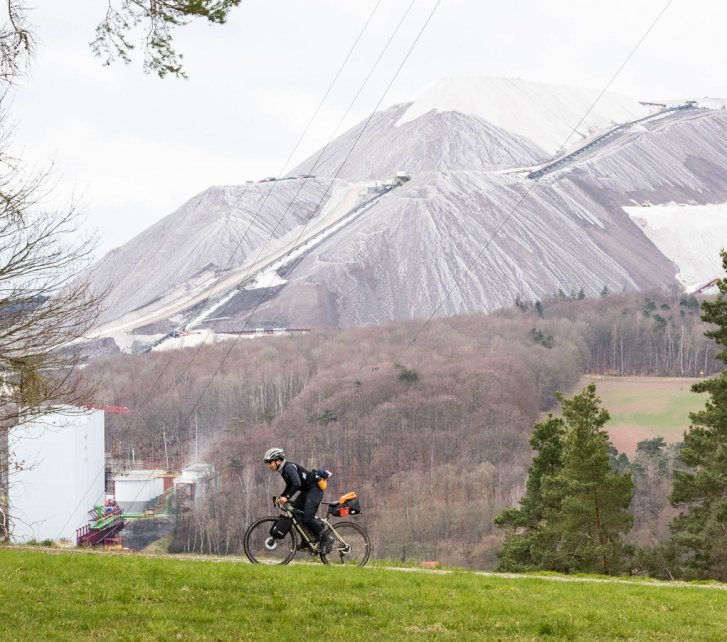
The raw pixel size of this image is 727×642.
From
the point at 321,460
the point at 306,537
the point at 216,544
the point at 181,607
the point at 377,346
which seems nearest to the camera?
the point at 181,607

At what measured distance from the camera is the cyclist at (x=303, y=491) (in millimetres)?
13148

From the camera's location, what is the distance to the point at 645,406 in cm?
10544

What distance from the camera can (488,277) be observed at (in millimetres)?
157250

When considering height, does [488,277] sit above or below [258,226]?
below

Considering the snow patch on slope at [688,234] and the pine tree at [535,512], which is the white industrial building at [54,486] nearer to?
the pine tree at [535,512]

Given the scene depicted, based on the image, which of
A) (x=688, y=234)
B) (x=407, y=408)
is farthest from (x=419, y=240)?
(x=407, y=408)

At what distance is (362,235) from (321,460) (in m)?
73.3

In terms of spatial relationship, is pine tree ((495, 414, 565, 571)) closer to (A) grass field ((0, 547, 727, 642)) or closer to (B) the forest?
(A) grass field ((0, 547, 727, 642))

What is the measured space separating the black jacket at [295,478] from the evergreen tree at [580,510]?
15764mm

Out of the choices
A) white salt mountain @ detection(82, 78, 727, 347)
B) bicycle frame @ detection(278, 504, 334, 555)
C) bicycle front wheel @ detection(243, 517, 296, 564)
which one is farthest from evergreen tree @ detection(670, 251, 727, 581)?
white salt mountain @ detection(82, 78, 727, 347)

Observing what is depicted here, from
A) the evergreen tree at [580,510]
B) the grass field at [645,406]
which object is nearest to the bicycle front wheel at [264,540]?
the evergreen tree at [580,510]

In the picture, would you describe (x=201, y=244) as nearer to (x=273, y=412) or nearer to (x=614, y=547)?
(x=273, y=412)

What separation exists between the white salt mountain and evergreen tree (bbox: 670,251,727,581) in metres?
113

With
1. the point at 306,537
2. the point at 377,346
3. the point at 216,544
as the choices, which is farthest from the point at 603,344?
the point at 306,537
